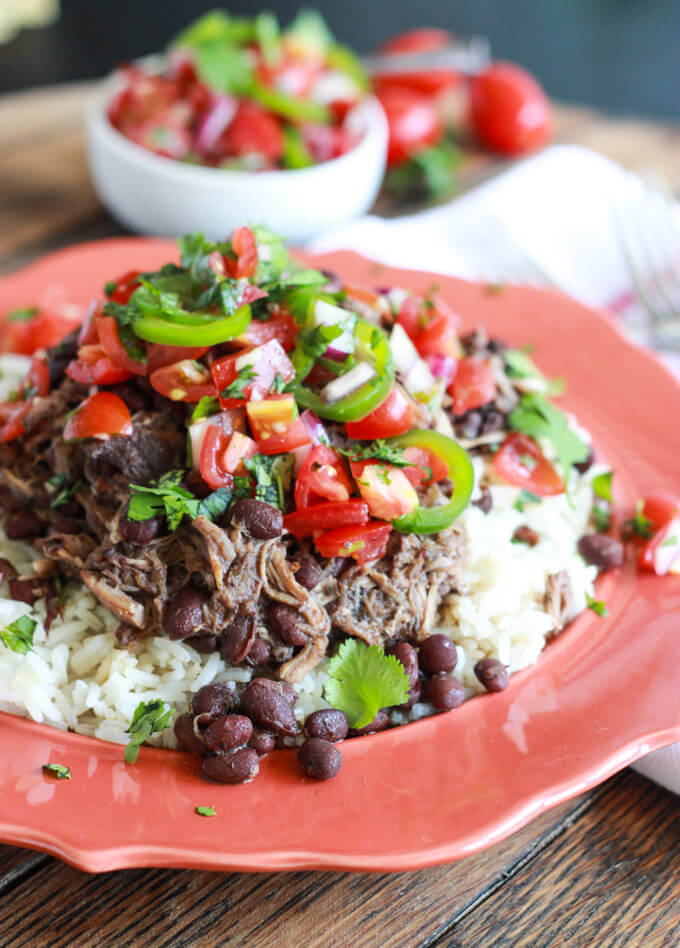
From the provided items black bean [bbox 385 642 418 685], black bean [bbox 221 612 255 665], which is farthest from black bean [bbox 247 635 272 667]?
black bean [bbox 385 642 418 685]

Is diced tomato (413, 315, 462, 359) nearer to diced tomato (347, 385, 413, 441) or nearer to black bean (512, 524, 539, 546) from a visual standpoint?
diced tomato (347, 385, 413, 441)

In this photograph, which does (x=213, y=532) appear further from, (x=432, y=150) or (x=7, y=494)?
(x=432, y=150)

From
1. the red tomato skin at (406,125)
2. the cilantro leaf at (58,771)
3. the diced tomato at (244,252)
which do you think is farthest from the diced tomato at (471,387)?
the red tomato skin at (406,125)

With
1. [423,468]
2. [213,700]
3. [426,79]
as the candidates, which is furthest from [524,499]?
[426,79]

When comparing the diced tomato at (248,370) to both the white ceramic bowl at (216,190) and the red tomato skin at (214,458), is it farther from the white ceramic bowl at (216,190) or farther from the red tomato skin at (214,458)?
the white ceramic bowl at (216,190)

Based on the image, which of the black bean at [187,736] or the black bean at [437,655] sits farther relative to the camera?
the black bean at [437,655]

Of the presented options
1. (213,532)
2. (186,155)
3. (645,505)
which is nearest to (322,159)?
(186,155)

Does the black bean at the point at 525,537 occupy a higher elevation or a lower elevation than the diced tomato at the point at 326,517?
lower
